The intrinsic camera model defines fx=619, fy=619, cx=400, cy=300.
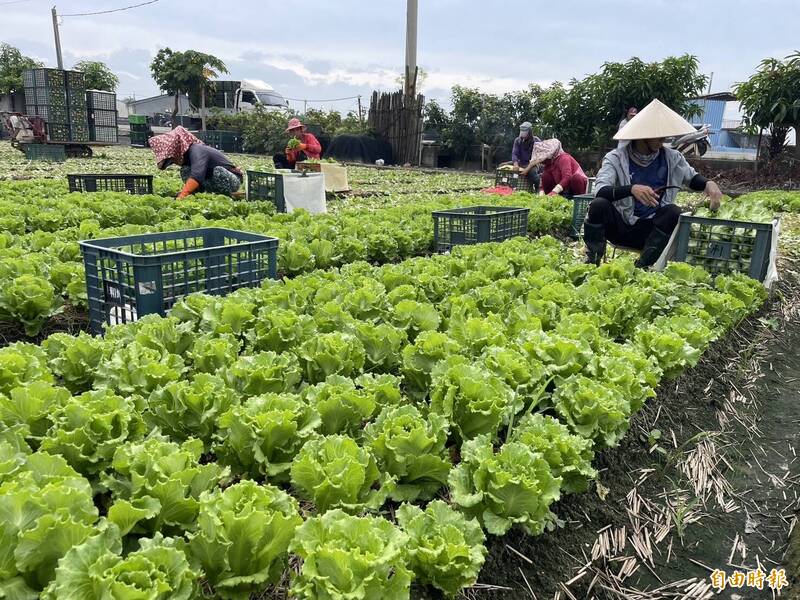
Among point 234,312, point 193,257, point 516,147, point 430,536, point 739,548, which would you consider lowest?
point 739,548

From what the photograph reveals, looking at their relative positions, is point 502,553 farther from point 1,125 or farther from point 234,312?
point 1,125

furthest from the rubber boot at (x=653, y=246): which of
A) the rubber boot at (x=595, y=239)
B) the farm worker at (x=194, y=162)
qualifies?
the farm worker at (x=194, y=162)

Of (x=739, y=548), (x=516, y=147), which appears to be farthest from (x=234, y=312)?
(x=516, y=147)

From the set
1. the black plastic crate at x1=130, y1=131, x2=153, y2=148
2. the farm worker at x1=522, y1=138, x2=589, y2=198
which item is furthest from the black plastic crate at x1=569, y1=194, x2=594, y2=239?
the black plastic crate at x1=130, y1=131, x2=153, y2=148

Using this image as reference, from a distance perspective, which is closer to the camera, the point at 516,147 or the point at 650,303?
the point at 650,303

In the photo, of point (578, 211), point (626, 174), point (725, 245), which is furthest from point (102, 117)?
point (725, 245)

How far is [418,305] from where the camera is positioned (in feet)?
11.9

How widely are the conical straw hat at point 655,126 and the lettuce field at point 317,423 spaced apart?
123 centimetres

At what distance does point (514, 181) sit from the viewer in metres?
11.9

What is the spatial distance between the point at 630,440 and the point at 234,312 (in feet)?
7.14

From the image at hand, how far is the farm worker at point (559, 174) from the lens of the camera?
32.7ft

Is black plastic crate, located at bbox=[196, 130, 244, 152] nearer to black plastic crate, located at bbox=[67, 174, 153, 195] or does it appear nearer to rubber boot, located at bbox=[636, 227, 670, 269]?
black plastic crate, located at bbox=[67, 174, 153, 195]

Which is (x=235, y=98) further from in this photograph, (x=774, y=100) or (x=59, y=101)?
(x=774, y=100)

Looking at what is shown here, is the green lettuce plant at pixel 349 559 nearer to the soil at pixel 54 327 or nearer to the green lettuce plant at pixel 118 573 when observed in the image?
the green lettuce plant at pixel 118 573
